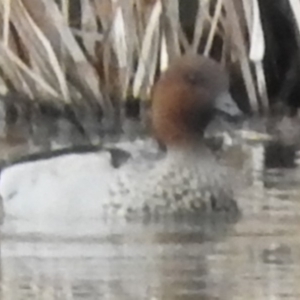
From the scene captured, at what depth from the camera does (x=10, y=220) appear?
39.2 inches

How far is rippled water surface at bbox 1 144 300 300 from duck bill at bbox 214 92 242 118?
66 mm

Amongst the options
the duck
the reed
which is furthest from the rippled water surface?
the reed

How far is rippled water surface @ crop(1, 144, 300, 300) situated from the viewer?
31.9 inches

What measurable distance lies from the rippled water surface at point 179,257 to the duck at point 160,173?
0.09 ft

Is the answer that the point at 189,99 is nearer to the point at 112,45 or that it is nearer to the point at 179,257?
the point at 112,45

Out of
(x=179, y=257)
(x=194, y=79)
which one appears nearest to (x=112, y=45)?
(x=194, y=79)

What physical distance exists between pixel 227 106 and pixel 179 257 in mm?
233

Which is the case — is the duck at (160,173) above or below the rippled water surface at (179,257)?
above

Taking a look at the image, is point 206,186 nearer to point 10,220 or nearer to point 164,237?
point 164,237

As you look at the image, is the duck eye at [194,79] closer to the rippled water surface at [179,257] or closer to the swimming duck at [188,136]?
the swimming duck at [188,136]

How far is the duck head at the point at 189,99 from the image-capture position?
1.04 meters

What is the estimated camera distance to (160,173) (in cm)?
102

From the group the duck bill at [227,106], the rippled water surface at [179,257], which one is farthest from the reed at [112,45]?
the rippled water surface at [179,257]

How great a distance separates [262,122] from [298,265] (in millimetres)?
242
